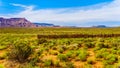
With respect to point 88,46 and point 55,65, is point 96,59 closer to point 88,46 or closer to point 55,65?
point 55,65

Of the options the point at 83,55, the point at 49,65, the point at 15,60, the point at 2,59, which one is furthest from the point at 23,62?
the point at 83,55

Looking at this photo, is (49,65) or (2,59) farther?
(2,59)

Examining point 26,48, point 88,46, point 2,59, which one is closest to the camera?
point 26,48

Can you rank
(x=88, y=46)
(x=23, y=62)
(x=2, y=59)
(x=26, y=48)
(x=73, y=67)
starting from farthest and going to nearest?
1. (x=88, y=46)
2. (x=2, y=59)
3. (x=26, y=48)
4. (x=23, y=62)
5. (x=73, y=67)

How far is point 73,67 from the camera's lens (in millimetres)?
17359

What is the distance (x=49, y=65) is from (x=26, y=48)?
102 inches

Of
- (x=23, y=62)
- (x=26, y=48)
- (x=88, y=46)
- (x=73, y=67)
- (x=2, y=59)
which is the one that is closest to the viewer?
(x=73, y=67)

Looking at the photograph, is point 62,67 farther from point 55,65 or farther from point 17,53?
point 17,53

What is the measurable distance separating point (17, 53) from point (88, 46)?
12.3m

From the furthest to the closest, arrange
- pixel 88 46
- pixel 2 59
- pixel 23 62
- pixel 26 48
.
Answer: pixel 88 46
pixel 2 59
pixel 26 48
pixel 23 62

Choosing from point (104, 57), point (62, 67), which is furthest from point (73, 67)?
point (104, 57)

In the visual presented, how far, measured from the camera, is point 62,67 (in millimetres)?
17531

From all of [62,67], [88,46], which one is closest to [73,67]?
[62,67]

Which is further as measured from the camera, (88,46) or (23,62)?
(88,46)
